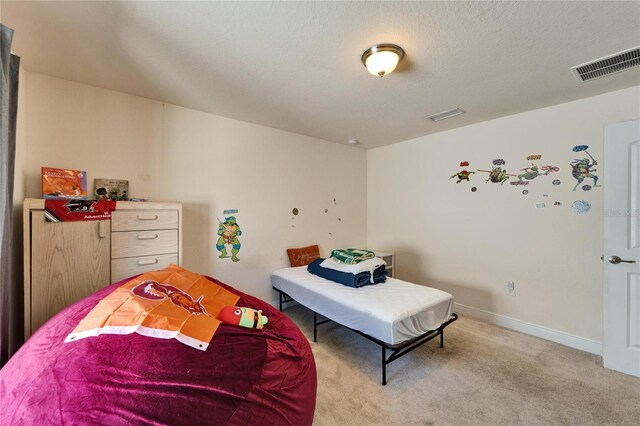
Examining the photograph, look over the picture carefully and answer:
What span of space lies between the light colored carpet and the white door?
0.69 feet

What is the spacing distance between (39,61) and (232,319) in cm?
235

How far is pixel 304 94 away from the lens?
7.65 ft

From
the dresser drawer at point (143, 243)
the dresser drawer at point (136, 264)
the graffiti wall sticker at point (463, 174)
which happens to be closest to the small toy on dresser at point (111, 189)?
the dresser drawer at point (143, 243)

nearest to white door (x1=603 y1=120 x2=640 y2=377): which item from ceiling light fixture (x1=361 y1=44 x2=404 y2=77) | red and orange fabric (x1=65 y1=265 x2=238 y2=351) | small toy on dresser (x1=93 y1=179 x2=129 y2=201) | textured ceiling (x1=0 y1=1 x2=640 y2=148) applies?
textured ceiling (x1=0 y1=1 x2=640 y2=148)

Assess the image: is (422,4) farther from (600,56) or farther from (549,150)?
(549,150)

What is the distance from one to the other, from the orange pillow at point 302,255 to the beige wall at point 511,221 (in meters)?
1.28

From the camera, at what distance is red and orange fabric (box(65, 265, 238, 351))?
3.17 ft

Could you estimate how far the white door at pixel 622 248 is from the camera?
202 centimetres

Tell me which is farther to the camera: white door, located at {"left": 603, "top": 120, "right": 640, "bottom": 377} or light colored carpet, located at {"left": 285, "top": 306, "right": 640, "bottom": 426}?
white door, located at {"left": 603, "top": 120, "right": 640, "bottom": 377}

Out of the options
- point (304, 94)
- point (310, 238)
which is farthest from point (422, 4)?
point (310, 238)

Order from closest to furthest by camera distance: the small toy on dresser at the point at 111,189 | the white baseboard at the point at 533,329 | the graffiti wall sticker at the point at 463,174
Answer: the small toy on dresser at the point at 111,189 < the white baseboard at the point at 533,329 < the graffiti wall sticker at the point at 463,174

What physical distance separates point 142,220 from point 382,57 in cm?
218

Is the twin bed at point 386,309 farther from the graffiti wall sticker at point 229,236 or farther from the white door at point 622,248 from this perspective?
the white door at point 622,248

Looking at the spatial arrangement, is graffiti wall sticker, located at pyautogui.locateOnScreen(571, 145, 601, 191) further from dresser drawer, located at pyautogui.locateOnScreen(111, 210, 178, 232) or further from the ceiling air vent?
dresser drawer, located at pyautogui.locateOnScreen(111, 210, 178, 232)
